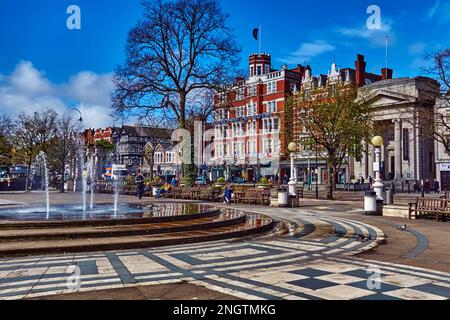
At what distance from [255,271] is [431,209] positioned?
12.9m

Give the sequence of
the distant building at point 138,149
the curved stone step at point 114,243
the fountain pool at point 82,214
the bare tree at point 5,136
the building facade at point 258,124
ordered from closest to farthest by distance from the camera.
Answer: the curved stone step at point 114,243, the fountain pool at point 82,214, the bare tree at point 5,136, the building facade at point 258,124, the distant building at point 138,149

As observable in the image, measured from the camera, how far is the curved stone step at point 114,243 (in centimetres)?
976

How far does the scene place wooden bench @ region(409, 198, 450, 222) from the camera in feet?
57.1

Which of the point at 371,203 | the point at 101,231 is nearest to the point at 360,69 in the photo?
the point at 371,203

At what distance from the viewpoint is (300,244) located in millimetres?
11211

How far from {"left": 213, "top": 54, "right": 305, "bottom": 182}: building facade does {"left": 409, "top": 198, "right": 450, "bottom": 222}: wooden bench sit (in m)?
45.5

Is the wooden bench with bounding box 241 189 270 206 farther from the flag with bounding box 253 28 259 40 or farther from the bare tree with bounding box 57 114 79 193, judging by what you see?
the flag with bounding box 253 28 259 40

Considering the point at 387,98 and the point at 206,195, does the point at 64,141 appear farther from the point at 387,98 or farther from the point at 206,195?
the point at 387,98

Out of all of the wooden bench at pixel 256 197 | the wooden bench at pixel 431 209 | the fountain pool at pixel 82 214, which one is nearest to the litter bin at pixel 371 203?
the wooden bench at pixel 431 209

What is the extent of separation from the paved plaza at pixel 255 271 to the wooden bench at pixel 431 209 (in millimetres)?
5855

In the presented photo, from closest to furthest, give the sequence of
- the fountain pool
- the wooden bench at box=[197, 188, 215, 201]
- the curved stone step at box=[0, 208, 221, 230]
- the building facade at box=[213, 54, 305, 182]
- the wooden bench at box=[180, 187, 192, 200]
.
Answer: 1. the curved stone step at box=[0, 208, 221, 230]
2. the fountain pool
3. the wooden bench at box=[197, 188, 215, 201]
4. the wooden bench at box=[180, 187, 192, 200]
5. the building facade at box=[213, 54, 305, 182]

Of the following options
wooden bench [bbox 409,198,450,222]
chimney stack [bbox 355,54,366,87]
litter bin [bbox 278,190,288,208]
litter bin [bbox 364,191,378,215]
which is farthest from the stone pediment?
wooden bench [bbox 409,198,450,222]

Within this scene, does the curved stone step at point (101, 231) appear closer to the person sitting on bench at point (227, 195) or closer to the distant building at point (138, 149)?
the person sitting on bench at point (227, 195)
